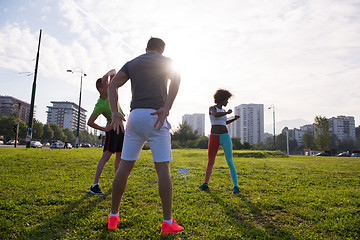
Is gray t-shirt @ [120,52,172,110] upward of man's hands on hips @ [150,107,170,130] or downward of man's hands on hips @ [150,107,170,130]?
upward

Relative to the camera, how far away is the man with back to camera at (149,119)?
2477 mm

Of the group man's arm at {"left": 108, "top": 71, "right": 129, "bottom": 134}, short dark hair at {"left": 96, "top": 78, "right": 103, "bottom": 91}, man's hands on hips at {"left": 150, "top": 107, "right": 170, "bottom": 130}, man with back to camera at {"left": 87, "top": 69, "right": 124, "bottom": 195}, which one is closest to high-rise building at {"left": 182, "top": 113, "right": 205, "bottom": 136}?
short dark hair at {"left": 96, "top": 78, "right": 103, "bottom": 91}

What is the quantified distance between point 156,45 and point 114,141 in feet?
7.37

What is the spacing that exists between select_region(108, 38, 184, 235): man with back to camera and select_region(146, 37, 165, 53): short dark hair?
10cm

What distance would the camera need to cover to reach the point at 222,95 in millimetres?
5254

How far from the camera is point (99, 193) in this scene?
424 cm

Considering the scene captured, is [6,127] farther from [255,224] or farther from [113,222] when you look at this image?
[255,224]

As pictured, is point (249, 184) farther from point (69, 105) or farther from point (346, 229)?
point (69, 105)

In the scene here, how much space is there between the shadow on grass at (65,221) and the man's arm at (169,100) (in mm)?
1515

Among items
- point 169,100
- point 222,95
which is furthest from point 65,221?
point 222,95

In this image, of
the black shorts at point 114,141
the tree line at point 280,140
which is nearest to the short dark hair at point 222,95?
the black shorts at point 114,141

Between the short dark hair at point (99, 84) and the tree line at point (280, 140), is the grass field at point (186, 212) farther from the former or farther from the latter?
the tree line at point (280, 140)

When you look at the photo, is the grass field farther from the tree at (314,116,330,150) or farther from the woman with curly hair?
the tree at (314,116,330,150)

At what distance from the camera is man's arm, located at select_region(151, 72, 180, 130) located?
2.44m
